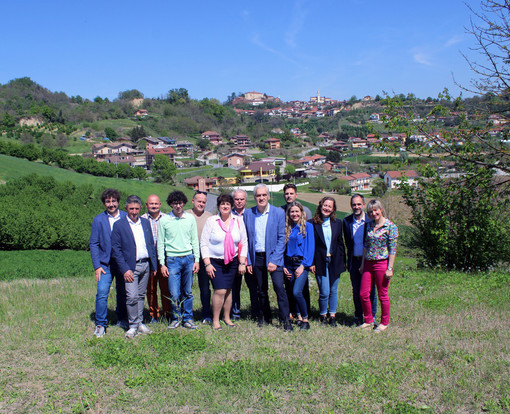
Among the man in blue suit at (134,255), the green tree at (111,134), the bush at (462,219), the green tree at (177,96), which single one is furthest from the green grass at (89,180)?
the green tree at (177,96)

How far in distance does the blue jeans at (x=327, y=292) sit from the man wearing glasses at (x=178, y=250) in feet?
5.65

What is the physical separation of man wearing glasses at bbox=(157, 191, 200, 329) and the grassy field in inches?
19.1

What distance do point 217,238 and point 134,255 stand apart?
1.08 metres

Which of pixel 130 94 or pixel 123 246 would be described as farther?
pixel 130 94

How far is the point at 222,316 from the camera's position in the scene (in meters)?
6.04

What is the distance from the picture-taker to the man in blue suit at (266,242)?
17.2 feet

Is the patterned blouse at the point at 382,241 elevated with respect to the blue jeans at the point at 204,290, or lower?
elevated

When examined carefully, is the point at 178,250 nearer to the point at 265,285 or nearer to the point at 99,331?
the point at 265,285

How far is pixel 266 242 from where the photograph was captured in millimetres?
5230

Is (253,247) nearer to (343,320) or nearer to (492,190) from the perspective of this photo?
(343,320)

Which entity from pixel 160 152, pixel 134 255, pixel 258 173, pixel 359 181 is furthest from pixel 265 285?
pixel 160 152

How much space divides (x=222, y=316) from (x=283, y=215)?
1871mm

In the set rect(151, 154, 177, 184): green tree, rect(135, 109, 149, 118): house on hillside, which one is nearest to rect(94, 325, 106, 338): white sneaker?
rect(151, 154, 177, 184): green tree

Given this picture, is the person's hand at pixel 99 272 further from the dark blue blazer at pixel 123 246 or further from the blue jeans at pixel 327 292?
the blue jeans at pixel 327 292
